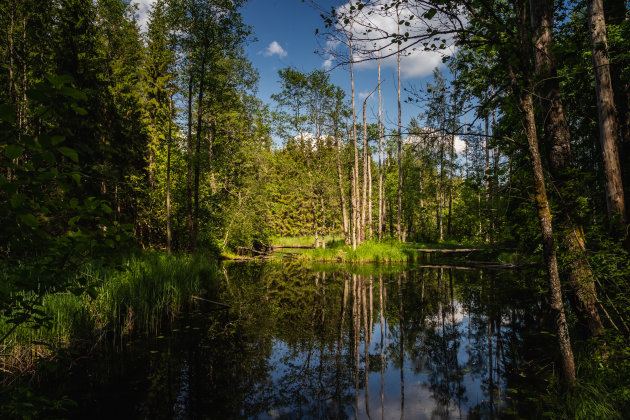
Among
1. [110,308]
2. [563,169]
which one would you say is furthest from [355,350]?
[110,308]

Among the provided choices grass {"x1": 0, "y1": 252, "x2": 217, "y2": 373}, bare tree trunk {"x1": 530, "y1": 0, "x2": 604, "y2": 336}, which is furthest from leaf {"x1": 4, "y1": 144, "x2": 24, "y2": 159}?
bare tree trunk {"x1": 530, "y1": 0, "x2": 604, "y2": 336}

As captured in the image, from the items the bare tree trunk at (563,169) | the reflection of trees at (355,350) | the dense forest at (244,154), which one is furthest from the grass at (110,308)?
the bare tree trunk at (563,169)

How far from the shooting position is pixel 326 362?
5.36m

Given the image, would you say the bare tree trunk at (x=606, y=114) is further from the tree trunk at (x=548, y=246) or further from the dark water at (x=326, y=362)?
the tree trunk at (x=548, y=246)

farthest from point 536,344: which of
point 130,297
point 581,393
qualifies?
point 130,297

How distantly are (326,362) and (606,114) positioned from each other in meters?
6.45

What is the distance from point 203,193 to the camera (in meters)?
16.8

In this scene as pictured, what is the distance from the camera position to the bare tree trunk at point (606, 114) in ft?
Result: 14.4

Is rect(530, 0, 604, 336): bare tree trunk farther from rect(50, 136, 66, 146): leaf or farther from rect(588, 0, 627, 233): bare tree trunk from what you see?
rect(50, 136, 66, 146): leaf

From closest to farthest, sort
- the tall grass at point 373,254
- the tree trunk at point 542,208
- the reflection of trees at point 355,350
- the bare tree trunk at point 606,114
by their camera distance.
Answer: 1. the tree trunk at point 542,208
2. the reflection of trees at point 355,350
3. the bare tree trunk at point 606,114
4. the tall grass at point 373,254

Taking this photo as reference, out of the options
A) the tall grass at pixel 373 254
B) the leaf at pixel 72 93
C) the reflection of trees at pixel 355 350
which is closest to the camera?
the leaf at pixel 72 93

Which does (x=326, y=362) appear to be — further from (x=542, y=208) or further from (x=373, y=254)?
(x=373, y=254)

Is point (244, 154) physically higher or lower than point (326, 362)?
higher

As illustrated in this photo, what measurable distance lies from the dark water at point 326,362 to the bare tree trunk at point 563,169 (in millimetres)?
769
